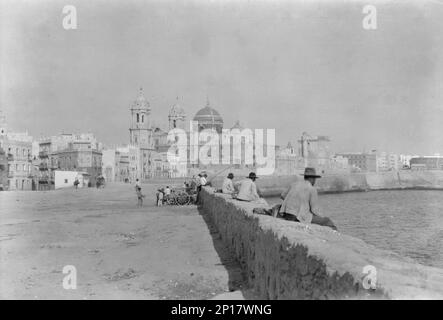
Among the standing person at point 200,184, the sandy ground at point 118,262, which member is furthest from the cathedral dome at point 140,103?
the sandy ground at point 118,262

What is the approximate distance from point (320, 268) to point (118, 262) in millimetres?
5135

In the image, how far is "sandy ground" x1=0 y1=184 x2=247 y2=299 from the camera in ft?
19.4

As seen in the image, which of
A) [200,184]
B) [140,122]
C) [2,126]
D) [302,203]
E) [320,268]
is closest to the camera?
[320,268]

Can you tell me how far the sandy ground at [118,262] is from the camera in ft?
19.4

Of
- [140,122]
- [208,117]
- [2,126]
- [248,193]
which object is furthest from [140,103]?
[248,193]

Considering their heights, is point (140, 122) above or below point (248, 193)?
above

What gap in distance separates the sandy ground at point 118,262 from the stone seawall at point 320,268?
35.3 inches

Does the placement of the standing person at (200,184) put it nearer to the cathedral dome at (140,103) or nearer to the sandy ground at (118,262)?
the sandy ground at (118,262)

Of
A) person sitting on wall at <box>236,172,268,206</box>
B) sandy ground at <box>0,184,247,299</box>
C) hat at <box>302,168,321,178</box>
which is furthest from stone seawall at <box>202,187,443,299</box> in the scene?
person sitting on wall at <box>236,172,268,206</box>

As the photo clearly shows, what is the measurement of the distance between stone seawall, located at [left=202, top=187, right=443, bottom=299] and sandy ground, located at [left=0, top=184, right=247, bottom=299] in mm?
896

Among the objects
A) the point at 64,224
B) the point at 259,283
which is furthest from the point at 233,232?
the point at 64,224

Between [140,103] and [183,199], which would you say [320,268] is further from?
[140,103]

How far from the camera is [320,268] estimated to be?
3.34 metres
